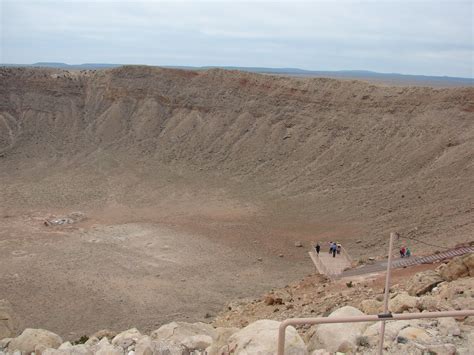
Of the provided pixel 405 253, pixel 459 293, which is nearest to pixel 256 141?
pixel 405 253

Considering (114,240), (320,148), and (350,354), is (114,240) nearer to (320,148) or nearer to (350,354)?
(320,148)

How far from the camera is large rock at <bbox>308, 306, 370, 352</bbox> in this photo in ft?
22.9

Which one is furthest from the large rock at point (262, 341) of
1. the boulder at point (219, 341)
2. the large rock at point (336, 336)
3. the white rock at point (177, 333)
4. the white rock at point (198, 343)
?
the white rock at point (177, 333)

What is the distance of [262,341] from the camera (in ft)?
23.0

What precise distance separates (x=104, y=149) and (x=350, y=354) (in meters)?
33.8

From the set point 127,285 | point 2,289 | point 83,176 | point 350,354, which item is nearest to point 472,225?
point 127,285

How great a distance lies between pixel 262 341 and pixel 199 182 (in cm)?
2568

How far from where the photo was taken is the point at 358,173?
29266 millimetres

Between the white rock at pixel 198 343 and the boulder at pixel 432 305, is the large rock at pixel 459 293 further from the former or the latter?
the white rock at pixel 198 343

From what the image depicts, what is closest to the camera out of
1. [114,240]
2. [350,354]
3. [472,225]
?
[350,354]

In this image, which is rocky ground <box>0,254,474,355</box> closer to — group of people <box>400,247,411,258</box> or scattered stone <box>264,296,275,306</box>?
scattered stone <box>264,296,275,306</box>

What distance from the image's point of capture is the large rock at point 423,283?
11.4 metres

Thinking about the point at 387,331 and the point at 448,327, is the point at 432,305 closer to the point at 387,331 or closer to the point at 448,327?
the point at 448,327

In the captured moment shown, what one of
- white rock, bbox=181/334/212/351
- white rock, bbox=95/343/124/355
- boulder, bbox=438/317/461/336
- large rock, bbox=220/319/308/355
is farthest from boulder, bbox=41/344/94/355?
boulder, bbox=438/317/461/336
